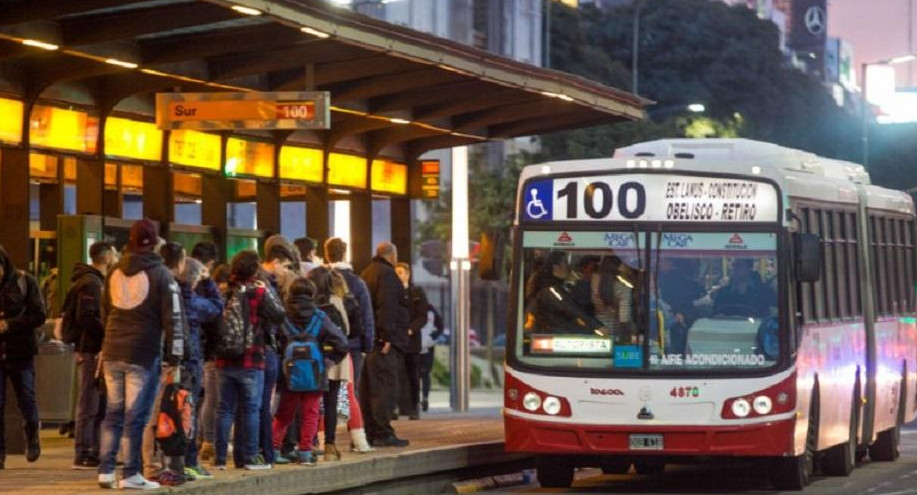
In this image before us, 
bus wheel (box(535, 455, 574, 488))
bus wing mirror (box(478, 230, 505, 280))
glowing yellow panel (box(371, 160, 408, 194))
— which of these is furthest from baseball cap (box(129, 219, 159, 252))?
glowing yellow panel (box(371, 160, 408, 194))

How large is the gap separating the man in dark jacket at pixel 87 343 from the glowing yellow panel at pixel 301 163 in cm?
858

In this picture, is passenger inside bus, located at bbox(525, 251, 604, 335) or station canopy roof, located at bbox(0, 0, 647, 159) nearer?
passenger inside bus, located at bbox(525, 251, 604, 335)

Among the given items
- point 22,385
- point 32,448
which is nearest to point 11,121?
point 22,385

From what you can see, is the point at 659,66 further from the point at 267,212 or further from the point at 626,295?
the point at 626,295

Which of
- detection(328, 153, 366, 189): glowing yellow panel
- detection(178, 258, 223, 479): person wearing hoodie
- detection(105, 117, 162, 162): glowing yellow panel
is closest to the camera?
detection(178, 258, 223, 479): person wearing hoodie

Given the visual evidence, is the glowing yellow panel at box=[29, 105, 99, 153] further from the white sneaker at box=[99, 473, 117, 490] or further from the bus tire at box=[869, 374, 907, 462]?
the bus tire at box=[869, 374, 907, 462]

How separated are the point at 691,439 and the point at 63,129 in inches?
272

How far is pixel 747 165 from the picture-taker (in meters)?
19.0

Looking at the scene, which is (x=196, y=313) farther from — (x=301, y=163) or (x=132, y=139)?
(x=301, y=163)

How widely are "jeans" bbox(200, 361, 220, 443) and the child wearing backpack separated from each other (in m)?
0.58

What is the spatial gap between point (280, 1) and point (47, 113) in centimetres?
406

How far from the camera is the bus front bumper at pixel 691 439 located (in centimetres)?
1802

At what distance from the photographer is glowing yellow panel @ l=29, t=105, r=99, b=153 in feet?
68.0

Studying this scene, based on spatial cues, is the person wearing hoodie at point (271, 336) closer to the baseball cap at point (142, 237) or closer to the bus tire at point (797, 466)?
the baseball cap at point (142, 237)
